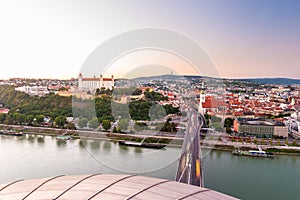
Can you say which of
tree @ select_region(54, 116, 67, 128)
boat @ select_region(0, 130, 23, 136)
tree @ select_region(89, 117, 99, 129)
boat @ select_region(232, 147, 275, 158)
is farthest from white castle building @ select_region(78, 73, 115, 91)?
boat @ select_region(232, 147, 275, 158)

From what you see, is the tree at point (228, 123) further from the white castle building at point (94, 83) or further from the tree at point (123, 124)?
the white castle building at point (94, 83)

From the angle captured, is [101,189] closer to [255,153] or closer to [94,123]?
[255,153]

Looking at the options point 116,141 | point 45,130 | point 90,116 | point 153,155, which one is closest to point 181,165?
point 153,155

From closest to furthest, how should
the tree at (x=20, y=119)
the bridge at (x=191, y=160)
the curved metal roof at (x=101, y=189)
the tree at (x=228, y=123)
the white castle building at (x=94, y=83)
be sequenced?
the curved metal roof at (x=101, y=189)
the bridge at (x=191, y=160)
the white castle building at (x=94, y=83)
the tree at (x=228, y=123)
the tree at (x=20, y=119)

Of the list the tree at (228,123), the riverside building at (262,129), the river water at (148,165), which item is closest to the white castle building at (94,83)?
the river water at (148,165)

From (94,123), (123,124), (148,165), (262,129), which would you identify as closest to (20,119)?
(94,123)

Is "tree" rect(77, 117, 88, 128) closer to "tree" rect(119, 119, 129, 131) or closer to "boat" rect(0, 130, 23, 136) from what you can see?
"tree" rect(119, 119, 129, 131)
